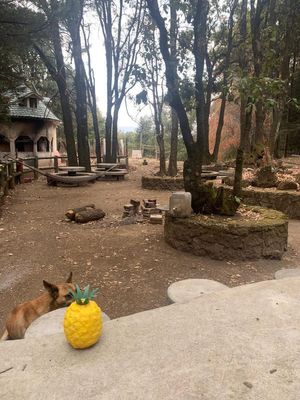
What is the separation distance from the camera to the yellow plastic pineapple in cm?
146

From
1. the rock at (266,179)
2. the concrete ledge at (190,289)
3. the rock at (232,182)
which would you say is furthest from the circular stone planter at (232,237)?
the rock at (232,182)

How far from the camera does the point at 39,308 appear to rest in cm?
234

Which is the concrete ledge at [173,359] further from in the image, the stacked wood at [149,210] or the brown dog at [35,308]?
the stacked wood at [149,210]

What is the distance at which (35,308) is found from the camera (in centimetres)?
232

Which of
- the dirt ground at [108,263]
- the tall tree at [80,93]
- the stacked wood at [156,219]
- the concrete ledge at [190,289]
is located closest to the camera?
the concrete ledge at [190,289]

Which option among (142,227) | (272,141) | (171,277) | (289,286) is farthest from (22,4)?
(272,141)

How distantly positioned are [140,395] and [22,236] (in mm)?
4785

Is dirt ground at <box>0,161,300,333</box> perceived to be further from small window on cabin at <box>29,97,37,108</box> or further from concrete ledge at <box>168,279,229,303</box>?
small window on cabin at <box>29,97,37,108</box>

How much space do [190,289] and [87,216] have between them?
4.32 metres

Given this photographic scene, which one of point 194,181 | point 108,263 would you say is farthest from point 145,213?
Result: point 108,263

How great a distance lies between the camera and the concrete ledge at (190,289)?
2.24 metres

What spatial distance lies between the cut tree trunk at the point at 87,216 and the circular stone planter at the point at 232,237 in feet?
7.54

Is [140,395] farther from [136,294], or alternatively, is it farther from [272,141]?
[272,141]

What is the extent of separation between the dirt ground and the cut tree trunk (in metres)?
0.17
